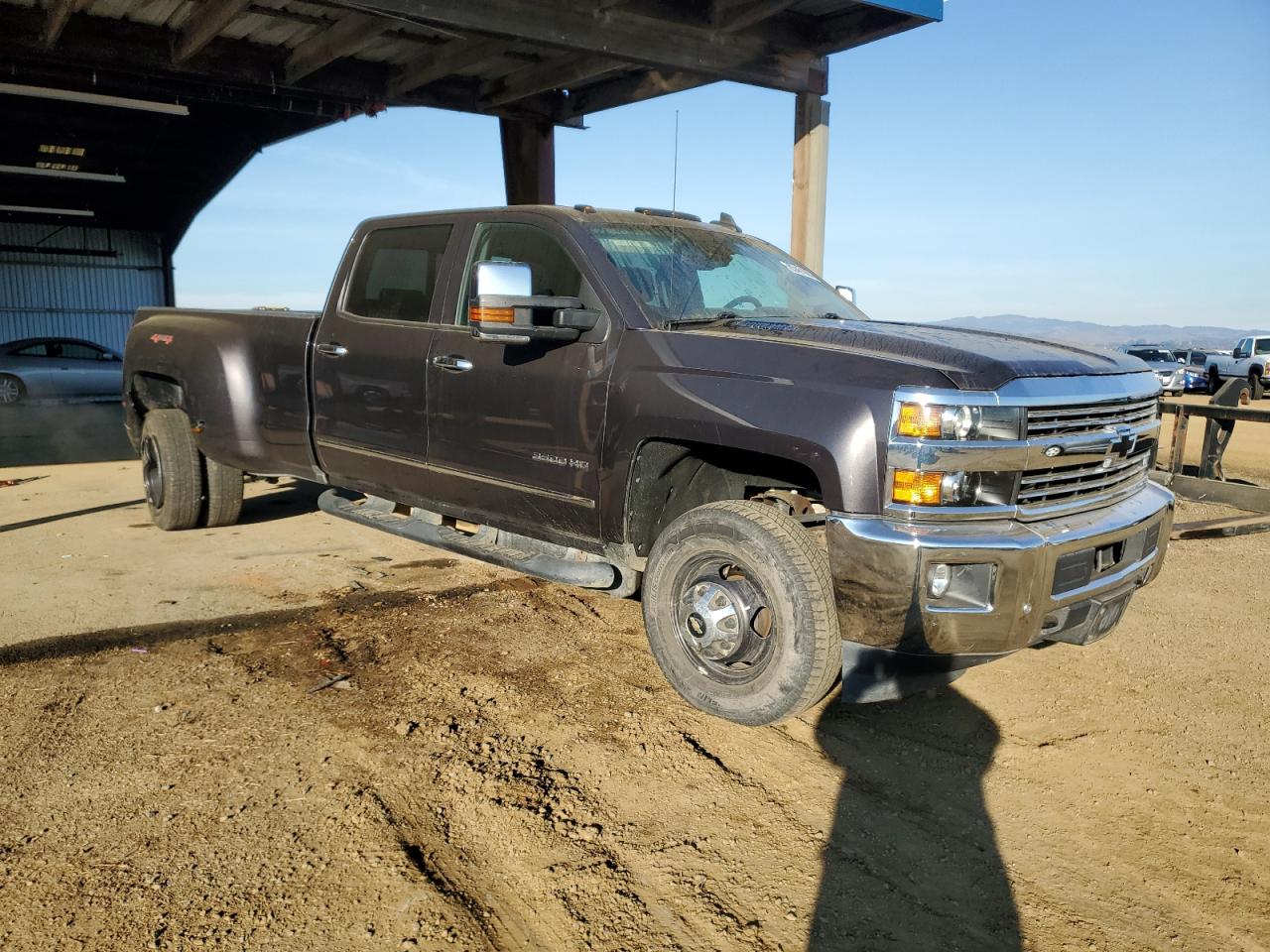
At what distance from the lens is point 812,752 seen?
3359 millimetres

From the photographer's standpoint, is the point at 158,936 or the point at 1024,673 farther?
the point at 1024,673

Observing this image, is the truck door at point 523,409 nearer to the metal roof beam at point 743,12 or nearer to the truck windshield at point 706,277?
the truck windshield at point 706,277

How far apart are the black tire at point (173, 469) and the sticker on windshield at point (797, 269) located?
3.82 meters

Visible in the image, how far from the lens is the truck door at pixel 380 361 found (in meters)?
4.65

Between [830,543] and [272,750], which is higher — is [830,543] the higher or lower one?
the higher one

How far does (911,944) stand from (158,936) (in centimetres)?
177

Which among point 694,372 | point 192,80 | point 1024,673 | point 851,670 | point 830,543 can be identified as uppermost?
point 192,80

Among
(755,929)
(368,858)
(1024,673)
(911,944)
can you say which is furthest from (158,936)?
(1024,673)

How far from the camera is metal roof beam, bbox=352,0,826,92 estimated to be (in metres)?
7.80

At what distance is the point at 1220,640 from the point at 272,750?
4.28 m

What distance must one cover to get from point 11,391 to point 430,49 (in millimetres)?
12044

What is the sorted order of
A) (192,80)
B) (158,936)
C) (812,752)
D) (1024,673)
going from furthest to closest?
(192,80) → (1024,673) → (812,752) → (158,936)

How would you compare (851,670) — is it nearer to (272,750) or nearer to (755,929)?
(755,929)

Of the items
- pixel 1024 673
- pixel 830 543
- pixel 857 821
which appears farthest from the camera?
pixel 1024 673
